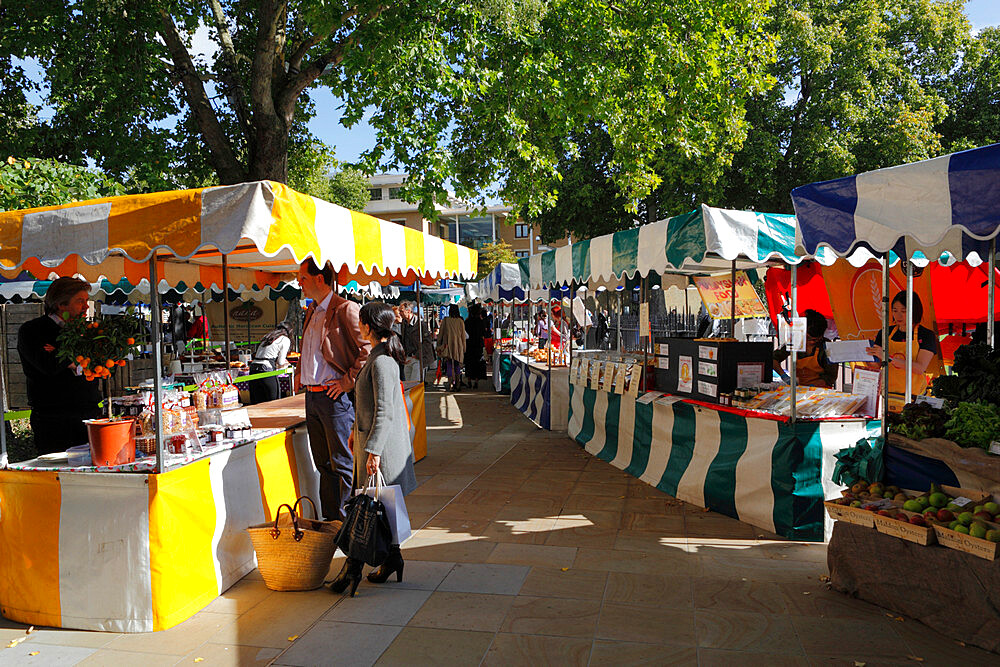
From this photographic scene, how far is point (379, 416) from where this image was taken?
13.9 feet

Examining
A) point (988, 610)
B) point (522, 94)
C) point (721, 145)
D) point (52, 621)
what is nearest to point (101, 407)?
point (52, 621)

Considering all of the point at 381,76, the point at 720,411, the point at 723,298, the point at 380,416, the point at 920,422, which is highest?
the point at 381,76

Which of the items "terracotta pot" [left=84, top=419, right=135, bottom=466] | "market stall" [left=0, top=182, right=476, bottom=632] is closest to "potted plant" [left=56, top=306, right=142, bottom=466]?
"terracotta pot" [left=84, top=419, right=135, bottom=466]

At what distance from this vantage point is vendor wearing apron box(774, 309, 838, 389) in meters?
6.46

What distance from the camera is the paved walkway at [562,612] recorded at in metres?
3.35

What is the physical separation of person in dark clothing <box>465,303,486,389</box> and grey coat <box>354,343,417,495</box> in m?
11.3

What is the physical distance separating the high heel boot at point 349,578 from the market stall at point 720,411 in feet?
10.3

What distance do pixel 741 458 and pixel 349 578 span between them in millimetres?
3205

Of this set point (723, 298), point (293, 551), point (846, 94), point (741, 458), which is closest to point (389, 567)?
point (293, 551)

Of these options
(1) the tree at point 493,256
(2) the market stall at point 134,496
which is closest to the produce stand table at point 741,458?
(2) the market stall at point 134,496

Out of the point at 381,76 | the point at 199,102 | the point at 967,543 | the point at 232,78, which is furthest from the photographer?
the point at 232,78

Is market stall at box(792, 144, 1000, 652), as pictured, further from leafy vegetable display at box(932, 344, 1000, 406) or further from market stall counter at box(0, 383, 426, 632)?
market stall counter at box(0, 383, 426, 632)

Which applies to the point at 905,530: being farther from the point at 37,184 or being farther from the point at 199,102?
the point at 199,102

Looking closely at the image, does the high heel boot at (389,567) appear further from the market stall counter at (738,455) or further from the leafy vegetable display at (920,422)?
the leafy vegetable display at (920,422)
